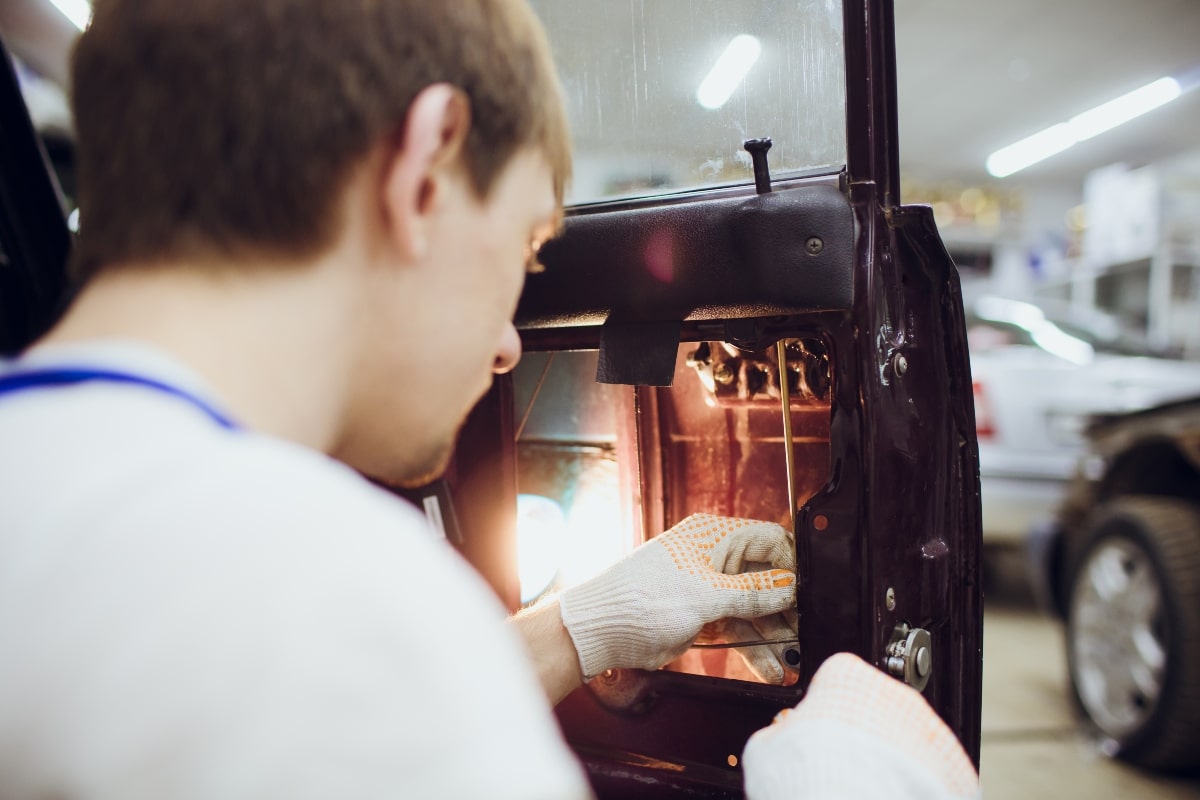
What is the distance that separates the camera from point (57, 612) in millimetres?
395

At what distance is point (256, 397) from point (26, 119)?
1.39 m

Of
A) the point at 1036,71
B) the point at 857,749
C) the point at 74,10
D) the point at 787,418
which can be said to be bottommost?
the point at 857,749

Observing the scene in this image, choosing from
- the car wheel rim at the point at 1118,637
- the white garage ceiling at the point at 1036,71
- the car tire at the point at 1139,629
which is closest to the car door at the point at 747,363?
the car tire at the point at 1139,629

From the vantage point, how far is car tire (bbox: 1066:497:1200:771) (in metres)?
2.44

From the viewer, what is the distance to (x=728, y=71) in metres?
1.22

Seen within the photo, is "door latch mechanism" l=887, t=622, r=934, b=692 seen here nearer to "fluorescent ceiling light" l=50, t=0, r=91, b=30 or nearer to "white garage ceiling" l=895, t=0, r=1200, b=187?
"fluorescent ceiling light" l=50, t=0, r=91, b=30

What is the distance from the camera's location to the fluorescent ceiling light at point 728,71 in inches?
47.1

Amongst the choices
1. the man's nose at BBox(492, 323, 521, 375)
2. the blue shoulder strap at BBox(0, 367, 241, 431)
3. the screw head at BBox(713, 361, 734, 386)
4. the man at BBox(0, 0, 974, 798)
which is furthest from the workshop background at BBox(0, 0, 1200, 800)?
the blue shoulder strap at BBox(0, 367, 241, 431)

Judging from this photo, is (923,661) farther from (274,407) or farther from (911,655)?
(274,407)

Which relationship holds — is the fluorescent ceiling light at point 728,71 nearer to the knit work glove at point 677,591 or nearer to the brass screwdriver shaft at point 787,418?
the brass screwdriver shaft at point 787,418

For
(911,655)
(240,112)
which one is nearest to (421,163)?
(240,112)

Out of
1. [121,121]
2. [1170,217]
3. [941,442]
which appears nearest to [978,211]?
[1170,217]

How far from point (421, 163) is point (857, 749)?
65 centimetres

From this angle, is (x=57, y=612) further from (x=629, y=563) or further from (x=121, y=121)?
(x=629, y=563)
